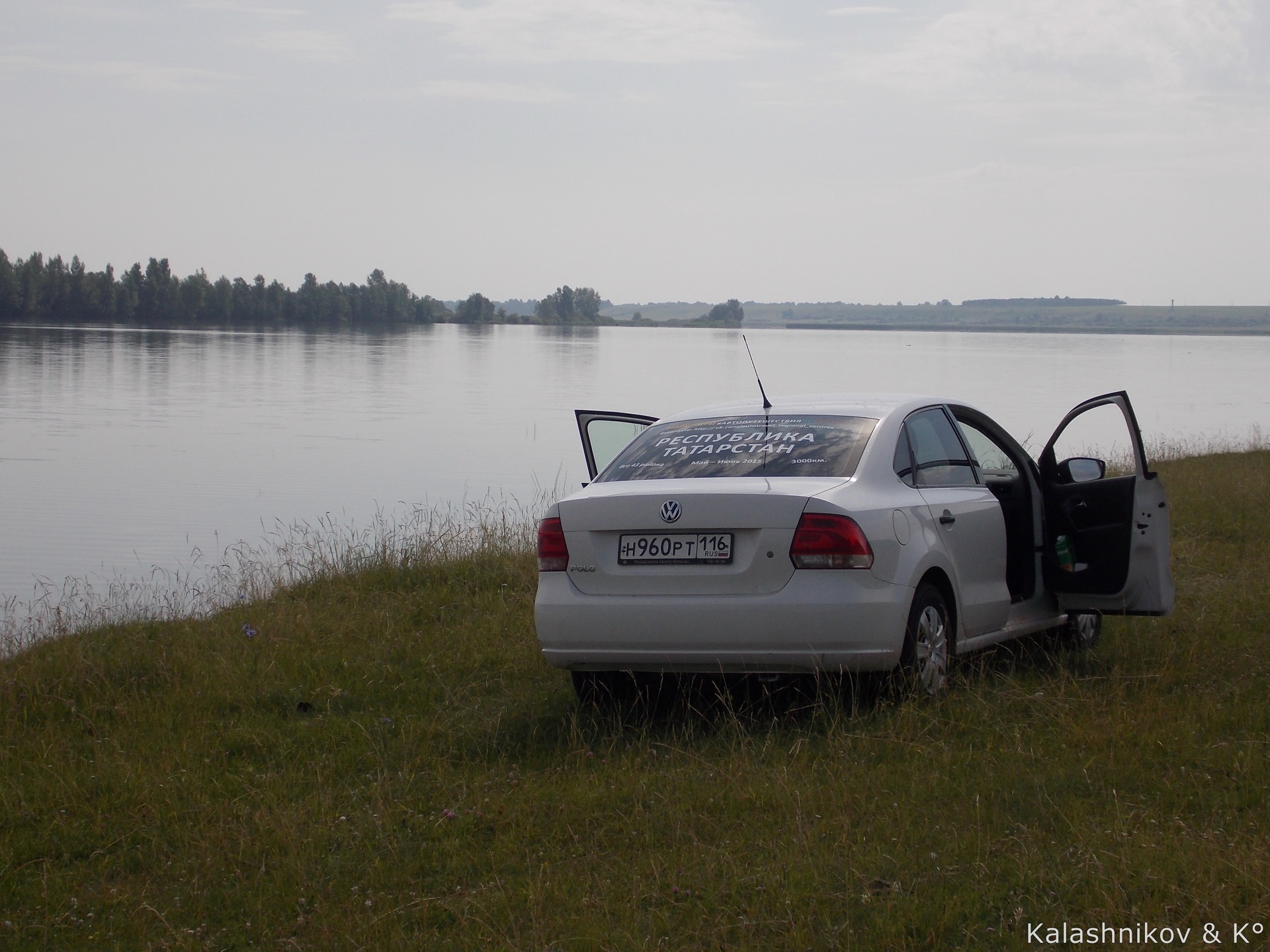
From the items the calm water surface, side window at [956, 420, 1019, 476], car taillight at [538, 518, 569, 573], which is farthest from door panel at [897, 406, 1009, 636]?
the calm water surface

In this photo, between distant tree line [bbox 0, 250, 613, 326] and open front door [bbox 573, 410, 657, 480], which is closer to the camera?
open front door [bbox 573, 410, 657, 480]

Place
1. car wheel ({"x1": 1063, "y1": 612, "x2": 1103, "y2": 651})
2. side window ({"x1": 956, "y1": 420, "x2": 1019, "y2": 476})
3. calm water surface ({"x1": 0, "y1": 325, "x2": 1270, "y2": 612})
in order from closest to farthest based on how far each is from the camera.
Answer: side window ({"x1": 956, "y1": 420, "x2": 1019, "y2": 476}) → car wheel ({"x1": 1063, "y1": 612, "x2": 1103, "y2": 651}) → calm water surface ({"x1": 0, "y1": 325, "x2": 1270, "y2": 612})

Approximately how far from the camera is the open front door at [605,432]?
7.65 meters

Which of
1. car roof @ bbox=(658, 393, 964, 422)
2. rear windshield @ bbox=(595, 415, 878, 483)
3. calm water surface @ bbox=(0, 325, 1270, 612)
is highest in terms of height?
car roof @ bbox=(658, 393, 964, 422)

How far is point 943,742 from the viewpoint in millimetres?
5230

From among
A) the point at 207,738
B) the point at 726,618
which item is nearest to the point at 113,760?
the point at 207,738

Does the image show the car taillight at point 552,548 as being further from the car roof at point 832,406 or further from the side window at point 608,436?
the side window at point 608,436

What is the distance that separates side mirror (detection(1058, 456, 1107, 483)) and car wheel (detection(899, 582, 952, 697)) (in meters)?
1.32

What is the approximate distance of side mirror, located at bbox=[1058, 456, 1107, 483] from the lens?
6863mm

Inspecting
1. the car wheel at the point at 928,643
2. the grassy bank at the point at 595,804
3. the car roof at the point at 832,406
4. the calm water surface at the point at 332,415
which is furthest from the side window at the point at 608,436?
the calm water surface at the point at 332,415

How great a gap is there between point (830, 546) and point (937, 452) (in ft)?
4.93

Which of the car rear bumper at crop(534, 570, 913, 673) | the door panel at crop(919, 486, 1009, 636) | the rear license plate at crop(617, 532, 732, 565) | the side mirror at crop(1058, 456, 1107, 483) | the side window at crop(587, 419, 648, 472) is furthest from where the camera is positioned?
the side window at crop(587, 419, 648, 472)

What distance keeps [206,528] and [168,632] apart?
8.29 metres

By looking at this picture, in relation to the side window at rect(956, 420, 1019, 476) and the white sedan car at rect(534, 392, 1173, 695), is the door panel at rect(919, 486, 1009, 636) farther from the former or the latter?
the side window at rect(956, 420, 1019, 476)
